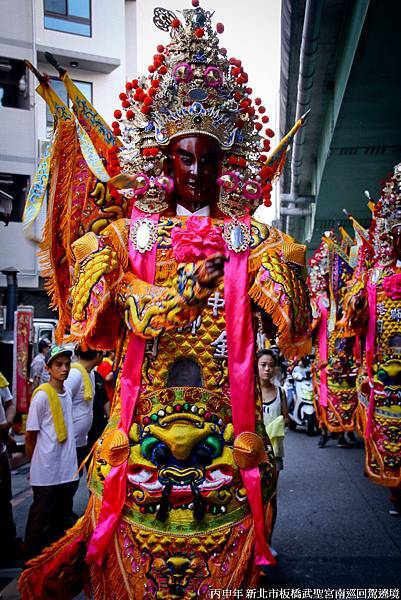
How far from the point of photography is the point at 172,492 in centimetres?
289

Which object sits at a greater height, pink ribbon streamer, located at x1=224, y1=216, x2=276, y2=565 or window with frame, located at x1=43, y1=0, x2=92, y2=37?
window with frame, located at x1=43, y1=0, x2=92, y2=37

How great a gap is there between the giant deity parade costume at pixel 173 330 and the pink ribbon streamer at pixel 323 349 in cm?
811

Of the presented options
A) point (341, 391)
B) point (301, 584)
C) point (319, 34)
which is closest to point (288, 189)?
point (341, 391)

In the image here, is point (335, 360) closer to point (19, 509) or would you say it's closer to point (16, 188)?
point (19, 509)

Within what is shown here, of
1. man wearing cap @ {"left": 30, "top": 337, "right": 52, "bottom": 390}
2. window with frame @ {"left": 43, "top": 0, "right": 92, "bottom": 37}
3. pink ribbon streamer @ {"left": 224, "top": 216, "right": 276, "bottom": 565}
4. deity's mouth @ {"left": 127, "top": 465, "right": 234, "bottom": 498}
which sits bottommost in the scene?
man wearing cap @ {"left": 30, "top": 337, "right": 52, "bottom": 390}

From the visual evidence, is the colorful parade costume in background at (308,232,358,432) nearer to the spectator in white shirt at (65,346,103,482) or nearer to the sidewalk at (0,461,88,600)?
the sidewalk at (0,461,88,600)

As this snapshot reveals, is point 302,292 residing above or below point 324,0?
below

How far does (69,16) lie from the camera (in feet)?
76.5

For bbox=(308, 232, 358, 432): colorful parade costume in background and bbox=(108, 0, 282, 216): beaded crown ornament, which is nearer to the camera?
bbox=(108, 0, 282, 216): beaded crown ornament

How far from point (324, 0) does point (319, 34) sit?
0.48m

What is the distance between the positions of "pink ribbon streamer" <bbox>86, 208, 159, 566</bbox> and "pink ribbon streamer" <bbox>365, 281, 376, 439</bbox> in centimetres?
408

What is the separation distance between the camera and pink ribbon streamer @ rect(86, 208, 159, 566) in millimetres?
2930

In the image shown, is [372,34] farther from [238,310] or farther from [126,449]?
[126,449]

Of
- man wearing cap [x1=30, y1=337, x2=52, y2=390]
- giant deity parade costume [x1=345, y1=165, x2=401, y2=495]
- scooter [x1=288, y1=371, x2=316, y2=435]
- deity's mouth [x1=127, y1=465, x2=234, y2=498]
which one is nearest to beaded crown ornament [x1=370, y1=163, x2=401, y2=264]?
giant deity parade costume [x1=345, y1=165, x2=401, y2=495]
